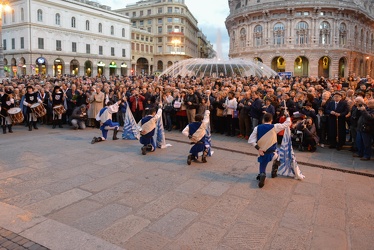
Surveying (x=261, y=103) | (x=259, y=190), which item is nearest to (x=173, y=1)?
(x=261, y=103)

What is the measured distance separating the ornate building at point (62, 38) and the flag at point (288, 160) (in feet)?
141

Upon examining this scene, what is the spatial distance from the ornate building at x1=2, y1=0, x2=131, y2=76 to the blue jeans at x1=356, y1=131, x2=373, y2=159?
43.4 m

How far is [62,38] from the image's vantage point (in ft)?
171

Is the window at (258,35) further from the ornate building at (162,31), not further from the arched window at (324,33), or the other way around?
the ornate building at (162,31)

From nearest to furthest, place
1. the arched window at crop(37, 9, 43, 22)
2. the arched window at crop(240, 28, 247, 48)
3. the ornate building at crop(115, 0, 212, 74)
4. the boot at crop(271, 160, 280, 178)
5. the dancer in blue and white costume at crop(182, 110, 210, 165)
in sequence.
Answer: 1. the boot at crop(271, 160, 280, 178)
2. the dancer in blue and white costume at crop(182, 110, 210, 165)
3. the arched window at crop(37, 9, 43, 22)
4. the arched window at crop(240, 28, 247, 48)
5. the ornate building at crop(115, 0, 212, 74)

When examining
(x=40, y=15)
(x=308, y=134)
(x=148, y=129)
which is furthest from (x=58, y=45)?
(x=308, y=134)

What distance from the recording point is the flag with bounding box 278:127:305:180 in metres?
7.13

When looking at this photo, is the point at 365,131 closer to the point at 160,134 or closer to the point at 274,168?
the point at 274,168

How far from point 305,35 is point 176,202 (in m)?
62.1

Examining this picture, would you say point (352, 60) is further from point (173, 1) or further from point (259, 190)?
point (259, 190)

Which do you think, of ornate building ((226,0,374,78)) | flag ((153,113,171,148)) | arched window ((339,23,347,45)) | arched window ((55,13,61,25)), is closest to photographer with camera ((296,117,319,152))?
flag ((153,113,171,148))

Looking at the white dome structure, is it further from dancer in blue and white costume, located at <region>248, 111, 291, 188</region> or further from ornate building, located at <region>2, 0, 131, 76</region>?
dancer in blue and white costume, located at <region>248, 111, 291, 188</region>

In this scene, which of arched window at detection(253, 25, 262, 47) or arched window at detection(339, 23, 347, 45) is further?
arched window at detection(253, 25, 262, 47)

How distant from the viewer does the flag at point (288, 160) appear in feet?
23.4
